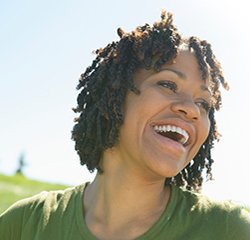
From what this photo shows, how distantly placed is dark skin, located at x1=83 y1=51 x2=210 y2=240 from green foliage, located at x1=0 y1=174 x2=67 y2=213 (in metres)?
4.96

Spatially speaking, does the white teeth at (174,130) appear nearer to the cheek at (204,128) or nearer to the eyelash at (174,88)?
the cheek at (204,128)

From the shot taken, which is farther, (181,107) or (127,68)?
(127,68)

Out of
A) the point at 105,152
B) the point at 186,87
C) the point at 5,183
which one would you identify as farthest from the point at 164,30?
the point at 5,183

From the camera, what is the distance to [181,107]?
121 inches

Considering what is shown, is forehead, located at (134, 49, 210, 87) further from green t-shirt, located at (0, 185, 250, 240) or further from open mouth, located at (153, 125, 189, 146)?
green t-shirt, located at (0, 185, 250, 240)

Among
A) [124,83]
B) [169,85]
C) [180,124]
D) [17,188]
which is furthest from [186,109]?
[17,188]

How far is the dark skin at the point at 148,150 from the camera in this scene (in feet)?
10.1

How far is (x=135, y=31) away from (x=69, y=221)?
42.3 inches

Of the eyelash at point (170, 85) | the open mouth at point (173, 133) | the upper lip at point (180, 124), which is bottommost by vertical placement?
the open mouth at point (173, 133)

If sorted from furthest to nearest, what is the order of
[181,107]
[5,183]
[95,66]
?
[5,183] < [95,66] < [181,107]

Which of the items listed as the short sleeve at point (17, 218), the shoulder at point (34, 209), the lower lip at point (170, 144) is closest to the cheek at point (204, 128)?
the lower lip at point (170, 144)

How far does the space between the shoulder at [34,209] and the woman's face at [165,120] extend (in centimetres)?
43

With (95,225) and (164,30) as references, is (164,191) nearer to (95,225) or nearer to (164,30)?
(95,225)

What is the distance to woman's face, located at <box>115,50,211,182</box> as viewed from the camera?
306 cm
